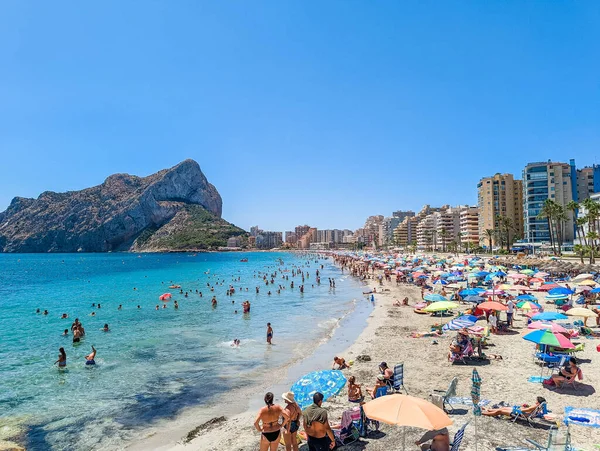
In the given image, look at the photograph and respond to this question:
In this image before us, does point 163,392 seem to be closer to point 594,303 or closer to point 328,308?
point 328,308

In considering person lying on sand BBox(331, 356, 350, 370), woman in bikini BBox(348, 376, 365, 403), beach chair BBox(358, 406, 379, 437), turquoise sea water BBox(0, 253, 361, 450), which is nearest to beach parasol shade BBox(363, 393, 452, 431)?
beach chair BBox(358, 406, 379, 437)

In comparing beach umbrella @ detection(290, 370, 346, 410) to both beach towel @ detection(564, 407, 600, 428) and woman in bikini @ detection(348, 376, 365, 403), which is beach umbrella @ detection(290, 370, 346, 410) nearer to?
woman in bikini @ detection(348, 376, 365, 403)

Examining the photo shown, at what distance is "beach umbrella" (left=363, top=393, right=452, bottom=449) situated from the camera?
5.57 m

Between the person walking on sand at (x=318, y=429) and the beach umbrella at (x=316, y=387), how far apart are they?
150 cm

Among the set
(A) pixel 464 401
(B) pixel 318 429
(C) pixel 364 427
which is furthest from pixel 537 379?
(B) pixel 318 429

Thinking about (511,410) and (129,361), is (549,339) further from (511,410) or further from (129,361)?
(129,361)

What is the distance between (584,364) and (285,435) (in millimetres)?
11106

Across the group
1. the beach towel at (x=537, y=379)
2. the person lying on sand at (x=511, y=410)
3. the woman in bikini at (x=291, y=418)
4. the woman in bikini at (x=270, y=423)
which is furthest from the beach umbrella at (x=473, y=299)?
the woman in bikini at (x=270, y=423)

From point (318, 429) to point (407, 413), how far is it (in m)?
1.69

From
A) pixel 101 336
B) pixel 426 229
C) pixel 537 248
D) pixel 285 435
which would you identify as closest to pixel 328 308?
pixel 101 336

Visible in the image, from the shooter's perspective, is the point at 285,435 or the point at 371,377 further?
the point at 371,377

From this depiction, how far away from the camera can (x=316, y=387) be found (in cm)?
866

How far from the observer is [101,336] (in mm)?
22984

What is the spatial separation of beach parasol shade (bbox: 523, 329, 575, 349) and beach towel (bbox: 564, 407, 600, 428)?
10.5 feet
